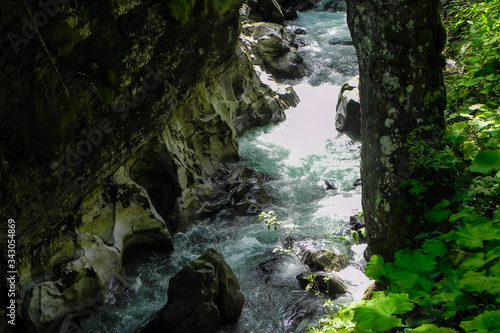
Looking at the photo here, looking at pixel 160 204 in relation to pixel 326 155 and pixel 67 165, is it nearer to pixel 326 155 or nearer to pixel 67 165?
pixel 67 165

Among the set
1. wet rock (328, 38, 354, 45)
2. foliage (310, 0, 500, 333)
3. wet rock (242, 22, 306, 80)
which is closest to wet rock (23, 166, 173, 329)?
foliage (310, 0, 500, 333)

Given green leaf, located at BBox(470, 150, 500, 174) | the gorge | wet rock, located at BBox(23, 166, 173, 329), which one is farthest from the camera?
wet rock, located at BBox(23, 166, 173, 329)

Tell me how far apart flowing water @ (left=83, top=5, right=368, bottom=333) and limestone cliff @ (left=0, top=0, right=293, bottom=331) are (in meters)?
0.55

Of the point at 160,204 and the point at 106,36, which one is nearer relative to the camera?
the point at 106,36

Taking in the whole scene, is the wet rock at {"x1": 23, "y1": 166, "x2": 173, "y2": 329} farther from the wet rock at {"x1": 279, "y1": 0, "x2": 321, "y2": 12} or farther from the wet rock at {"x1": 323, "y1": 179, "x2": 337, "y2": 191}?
the wet rock at {"x1": 279, "y1": 0, "x2": 321, "y2": 12}

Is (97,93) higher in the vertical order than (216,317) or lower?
higher

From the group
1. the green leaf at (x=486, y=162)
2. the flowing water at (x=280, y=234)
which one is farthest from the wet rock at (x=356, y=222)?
the green leaf at (x=486, y=162)

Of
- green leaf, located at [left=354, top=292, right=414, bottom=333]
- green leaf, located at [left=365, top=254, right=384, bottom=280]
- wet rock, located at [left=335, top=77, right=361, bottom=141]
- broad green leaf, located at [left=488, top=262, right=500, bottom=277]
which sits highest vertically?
broad green leaf, located at [left=488, top=262, right=500, bottom=277]

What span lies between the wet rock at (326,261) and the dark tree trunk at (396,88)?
4264mm

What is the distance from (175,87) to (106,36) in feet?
6.89

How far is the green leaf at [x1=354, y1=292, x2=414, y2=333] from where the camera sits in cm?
233

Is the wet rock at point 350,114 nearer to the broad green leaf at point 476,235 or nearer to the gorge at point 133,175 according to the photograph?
the gorge at point 133,175

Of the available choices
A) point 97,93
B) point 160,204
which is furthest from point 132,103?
point 160,204

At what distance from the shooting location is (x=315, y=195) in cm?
1093
